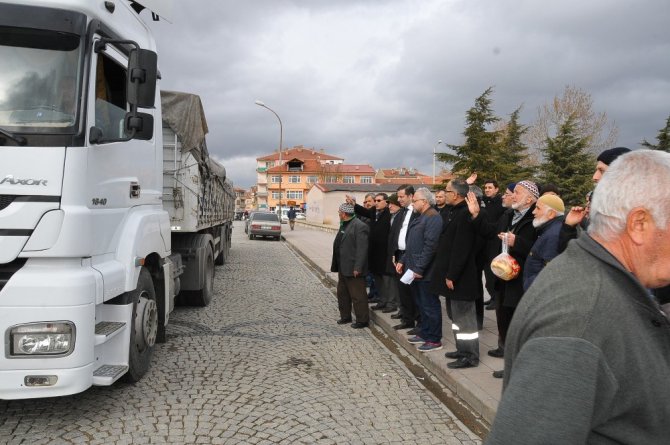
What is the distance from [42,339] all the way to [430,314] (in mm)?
4081

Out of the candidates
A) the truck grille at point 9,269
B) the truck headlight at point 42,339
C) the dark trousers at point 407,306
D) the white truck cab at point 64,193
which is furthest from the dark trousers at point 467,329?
the truck grille at point 9,269

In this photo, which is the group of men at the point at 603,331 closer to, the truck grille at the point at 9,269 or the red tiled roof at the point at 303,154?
the truck grille at the point at 9,269

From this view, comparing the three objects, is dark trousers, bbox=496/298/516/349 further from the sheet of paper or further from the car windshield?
the car windshield

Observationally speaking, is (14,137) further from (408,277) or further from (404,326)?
(404,326)

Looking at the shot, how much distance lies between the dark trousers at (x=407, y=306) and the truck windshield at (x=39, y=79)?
188 inches

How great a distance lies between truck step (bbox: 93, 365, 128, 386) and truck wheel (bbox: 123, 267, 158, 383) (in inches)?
12.6

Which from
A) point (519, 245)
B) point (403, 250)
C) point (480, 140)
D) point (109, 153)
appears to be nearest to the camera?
point (109, 153)

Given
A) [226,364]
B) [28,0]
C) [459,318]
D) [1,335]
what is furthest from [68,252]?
[459,318]

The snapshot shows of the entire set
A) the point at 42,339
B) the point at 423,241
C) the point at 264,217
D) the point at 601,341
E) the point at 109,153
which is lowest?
the point at 264,217

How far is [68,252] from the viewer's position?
10.8 ft

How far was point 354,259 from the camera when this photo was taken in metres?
7.18

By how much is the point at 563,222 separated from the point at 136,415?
4.10 metres

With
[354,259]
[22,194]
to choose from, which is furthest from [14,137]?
[354,259]

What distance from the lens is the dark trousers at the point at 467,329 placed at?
512 centimetres
